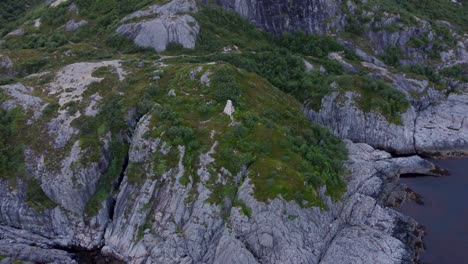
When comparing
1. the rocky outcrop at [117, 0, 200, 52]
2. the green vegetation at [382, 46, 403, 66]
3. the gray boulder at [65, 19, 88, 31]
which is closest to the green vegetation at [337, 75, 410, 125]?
the green vegetation at [382, 46, 403, 66]

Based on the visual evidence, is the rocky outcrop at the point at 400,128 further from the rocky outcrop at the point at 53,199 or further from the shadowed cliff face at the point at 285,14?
the rocky outcrop at the point at 53,199

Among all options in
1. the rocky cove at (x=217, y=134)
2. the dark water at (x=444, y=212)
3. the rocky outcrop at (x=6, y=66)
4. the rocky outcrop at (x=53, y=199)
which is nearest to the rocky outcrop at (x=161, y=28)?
the rocky cove at (x=217, y=134)

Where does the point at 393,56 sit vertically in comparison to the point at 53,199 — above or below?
above

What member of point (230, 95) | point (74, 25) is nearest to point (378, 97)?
point (230, 95)

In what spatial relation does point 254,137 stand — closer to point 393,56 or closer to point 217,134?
point 217,134

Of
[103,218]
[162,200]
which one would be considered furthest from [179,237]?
[103,218]

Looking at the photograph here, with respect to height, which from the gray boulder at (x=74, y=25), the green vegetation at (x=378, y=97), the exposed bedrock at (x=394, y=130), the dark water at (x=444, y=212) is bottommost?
the dark water at (x=444, y=212)

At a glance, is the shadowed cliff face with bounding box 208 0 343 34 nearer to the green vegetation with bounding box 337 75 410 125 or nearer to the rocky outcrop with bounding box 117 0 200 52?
the rocky outcrop with bounding box 117 0 200 52
